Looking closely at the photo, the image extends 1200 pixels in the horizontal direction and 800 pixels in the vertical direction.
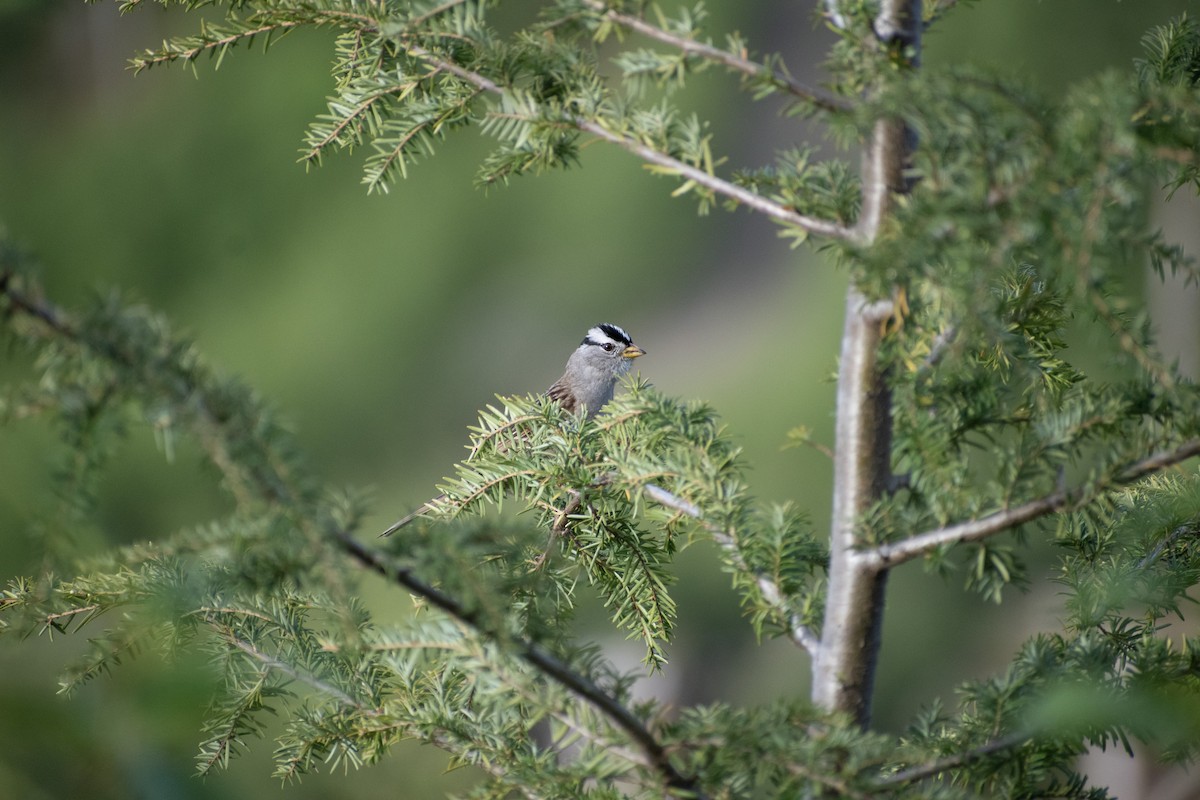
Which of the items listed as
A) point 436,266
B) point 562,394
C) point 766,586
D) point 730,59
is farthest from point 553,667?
point 436,266

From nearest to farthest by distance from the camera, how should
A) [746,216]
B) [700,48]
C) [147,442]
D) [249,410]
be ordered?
[249,410], [700,48], [147,442], [746,216]

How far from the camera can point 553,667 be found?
467 millimetres

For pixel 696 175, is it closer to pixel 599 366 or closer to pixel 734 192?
pixel 734 192

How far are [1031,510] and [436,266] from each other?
3.08 m

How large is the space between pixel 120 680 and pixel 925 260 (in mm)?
410

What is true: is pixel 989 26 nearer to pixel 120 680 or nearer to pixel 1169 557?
pixel 1169 557

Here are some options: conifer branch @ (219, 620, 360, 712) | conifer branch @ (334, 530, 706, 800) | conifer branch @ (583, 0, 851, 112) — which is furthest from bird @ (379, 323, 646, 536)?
conifer branch @ (334, 530, 706, 800)

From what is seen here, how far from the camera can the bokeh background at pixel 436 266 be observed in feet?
9.50

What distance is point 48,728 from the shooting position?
0.32 meters

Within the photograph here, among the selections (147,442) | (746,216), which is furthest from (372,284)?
(746,216)

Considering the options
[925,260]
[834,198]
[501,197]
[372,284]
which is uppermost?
[501,197]

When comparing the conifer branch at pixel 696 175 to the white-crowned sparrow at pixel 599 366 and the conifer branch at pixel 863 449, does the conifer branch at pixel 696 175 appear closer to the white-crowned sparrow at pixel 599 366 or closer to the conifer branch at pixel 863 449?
the conifer branch at pixel 863 449

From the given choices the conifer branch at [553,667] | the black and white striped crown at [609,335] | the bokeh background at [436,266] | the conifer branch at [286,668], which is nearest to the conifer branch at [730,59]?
the conifer branch at [553,667]

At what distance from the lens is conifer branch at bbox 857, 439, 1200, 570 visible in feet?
1.69
